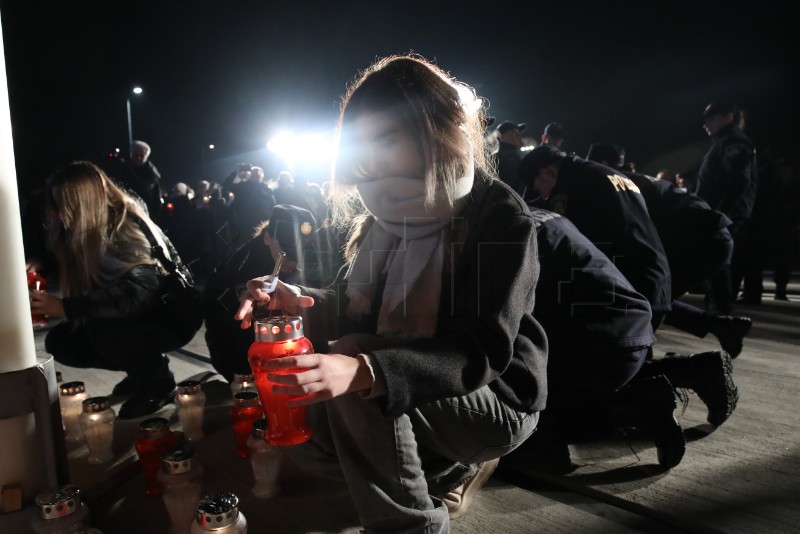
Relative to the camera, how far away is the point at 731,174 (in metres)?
4.73

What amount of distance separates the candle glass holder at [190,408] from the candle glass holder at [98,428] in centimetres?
28

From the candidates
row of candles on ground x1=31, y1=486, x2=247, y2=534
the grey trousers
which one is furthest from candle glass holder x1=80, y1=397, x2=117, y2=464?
the grey trousers

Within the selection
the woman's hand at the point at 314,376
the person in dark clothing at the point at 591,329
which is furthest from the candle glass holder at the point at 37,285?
the person in dark clothing at the point at 591,329

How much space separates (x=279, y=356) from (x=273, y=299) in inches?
15.7

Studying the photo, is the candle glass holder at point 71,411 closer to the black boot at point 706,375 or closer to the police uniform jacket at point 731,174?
the black boot at point 706,375

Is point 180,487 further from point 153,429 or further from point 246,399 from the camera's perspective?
point 246,399

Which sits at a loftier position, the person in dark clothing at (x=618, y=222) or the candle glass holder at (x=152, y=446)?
the person in dark clothing at (x=618, y=222)

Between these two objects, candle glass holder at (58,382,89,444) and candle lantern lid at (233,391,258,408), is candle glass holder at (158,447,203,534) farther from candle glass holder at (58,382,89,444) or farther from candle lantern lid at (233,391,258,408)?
candle glass holder at (58,382,89,444)

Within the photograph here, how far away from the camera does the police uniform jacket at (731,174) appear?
15.4 feet

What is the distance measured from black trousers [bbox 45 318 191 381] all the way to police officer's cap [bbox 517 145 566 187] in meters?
2.19

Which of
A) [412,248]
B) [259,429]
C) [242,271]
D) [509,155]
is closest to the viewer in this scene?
[412,248]

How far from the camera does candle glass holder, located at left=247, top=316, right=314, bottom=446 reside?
3.89ft

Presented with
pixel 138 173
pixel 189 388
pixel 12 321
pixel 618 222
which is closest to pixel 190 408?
pixel 189 388

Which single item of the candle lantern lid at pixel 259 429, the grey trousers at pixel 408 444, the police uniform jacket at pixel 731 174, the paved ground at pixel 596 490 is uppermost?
the police uniform jacket at pixel 731 174
